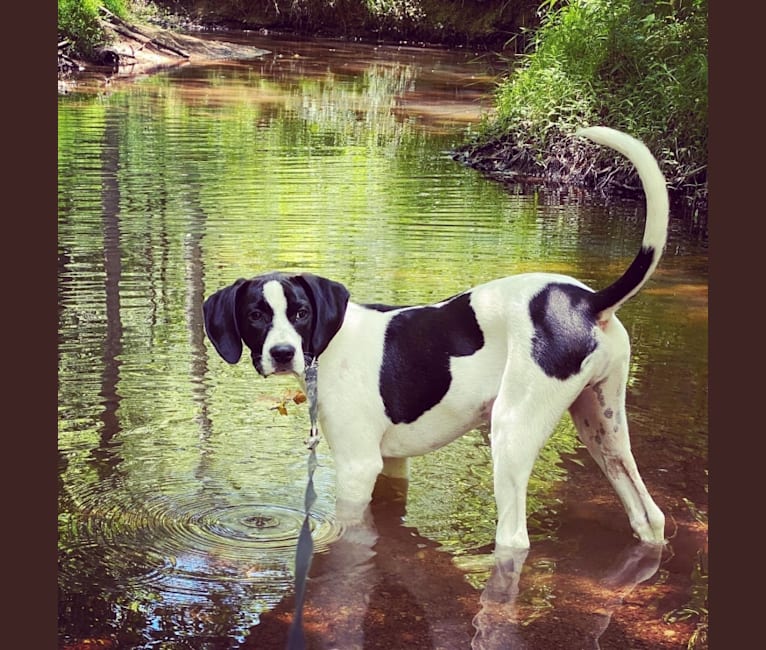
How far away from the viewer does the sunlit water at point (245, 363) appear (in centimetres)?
483

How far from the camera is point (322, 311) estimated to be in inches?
191

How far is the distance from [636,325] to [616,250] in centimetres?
264

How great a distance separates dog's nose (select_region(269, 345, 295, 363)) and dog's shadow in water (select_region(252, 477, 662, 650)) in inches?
33.7

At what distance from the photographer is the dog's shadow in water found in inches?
167

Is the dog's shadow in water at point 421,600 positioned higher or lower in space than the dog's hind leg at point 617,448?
lower

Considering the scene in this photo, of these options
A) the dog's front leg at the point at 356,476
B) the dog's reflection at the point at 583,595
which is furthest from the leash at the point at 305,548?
the dog's reflection at the point at 583,595

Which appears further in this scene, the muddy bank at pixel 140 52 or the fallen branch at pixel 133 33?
the fallen branch at pixel 133 33

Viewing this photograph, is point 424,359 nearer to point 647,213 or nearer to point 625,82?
point 647,213

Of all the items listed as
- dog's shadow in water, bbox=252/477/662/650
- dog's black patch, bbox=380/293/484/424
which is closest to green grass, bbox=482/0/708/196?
Result: dog's black patch, bbox=380/293/484/424

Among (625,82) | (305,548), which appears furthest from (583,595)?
(625,82)

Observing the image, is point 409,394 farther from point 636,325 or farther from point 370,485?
point 636,325

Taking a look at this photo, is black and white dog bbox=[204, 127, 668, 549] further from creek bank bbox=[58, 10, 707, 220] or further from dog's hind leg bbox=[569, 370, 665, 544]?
creek bank bbox=[58, 10, 707, 220]

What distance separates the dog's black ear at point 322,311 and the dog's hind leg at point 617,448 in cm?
108

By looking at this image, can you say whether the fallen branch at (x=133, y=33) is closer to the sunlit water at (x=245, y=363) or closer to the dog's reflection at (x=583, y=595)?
the sunlit water at (x=245, y=363)
